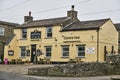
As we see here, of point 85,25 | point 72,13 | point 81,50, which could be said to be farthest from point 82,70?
point 72,13

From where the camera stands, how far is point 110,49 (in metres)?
40.0

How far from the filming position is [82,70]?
74.3 ft

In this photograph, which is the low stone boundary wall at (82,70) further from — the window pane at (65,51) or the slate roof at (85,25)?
the window pane at (65,51)

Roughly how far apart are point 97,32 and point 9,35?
18.9m

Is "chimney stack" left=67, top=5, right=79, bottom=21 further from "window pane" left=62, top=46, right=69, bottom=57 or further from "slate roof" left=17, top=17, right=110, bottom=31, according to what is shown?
"window pane" left=62, top=46, right=69, bottom=57

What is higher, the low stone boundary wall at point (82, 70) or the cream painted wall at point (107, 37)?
the cream painted wall at point (107, 37)

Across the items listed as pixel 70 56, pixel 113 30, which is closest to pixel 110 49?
pixel 113 30

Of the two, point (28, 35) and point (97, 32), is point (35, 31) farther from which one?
point (97, 32)

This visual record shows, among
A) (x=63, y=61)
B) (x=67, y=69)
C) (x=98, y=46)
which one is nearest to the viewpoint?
(x=67, y=69)

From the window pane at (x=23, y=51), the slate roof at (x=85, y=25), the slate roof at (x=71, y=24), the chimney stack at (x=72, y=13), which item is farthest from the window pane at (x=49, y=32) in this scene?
the window pane at (x=23, y=51)

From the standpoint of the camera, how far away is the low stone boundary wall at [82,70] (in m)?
22.6

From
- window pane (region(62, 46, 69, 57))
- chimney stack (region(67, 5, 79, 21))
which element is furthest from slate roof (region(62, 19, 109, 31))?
window pane (region(62, 46, 69, 57))

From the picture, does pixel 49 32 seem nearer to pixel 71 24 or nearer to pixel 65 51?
pixel 71 24

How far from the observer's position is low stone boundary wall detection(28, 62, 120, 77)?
22609mm
